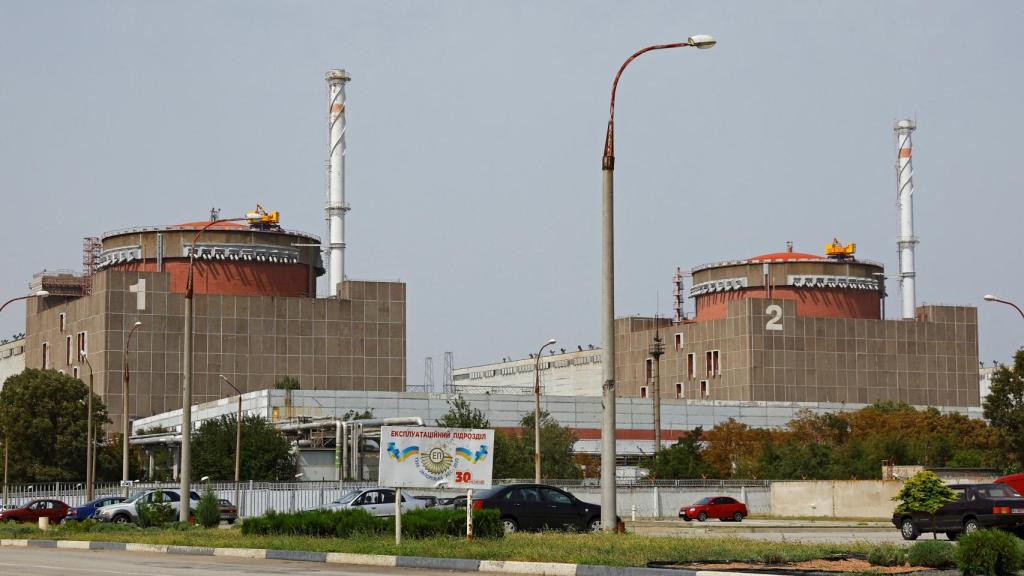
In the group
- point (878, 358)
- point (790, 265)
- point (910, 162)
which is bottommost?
point (878, 358)

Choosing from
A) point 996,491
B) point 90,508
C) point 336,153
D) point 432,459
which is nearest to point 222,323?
point 336,153

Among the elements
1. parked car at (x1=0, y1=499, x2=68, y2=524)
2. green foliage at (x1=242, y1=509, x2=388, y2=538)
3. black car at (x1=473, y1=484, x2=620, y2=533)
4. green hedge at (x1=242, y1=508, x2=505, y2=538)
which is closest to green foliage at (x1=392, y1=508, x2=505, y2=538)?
green hedge at (x1=242, y1=508, x2=505, y2=538)

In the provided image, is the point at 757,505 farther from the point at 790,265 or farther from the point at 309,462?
the point at 790,265

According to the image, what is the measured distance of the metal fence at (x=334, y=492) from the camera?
60531mm

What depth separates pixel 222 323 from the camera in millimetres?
138000

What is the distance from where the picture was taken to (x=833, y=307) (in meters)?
155

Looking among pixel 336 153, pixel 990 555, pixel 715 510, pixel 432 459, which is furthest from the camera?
pixel 336 153

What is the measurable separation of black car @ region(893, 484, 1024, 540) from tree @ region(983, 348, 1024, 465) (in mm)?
34241

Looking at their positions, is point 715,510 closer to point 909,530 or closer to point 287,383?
point 909,530

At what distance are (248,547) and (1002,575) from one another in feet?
49.2

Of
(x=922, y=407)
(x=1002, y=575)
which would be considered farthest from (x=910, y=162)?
(x=1002, y=575)

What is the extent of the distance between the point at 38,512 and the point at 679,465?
39636 mm

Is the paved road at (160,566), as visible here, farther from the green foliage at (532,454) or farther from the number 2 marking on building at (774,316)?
the number 2 marking on building at (774,316)

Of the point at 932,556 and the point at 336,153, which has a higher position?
the point at 336,153
